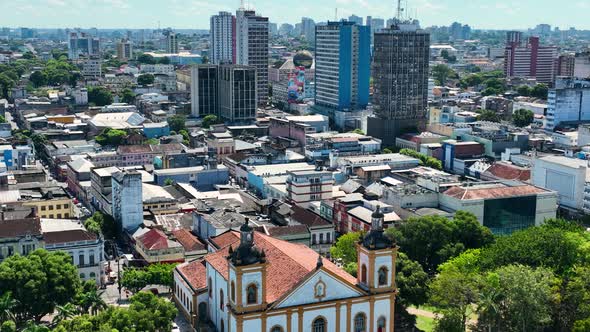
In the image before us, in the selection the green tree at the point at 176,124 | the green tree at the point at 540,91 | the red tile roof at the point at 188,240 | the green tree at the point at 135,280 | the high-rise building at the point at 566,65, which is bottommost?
the green tree at the point at 135,280

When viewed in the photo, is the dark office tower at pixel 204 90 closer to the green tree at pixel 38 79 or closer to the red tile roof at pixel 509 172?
the red tile roof at pixel 509 172

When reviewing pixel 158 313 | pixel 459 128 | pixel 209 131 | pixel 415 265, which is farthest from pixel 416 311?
pixel 209 131

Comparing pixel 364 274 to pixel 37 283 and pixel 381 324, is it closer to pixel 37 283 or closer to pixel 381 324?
pixel 381 324

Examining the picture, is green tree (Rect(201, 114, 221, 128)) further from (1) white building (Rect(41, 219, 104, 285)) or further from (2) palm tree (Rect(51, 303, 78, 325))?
(2) palm tree (Rect(51, 303, 78, 325))

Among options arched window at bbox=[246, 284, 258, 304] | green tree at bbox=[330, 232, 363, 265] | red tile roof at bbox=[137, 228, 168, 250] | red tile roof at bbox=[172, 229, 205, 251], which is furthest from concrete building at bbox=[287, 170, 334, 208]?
arched window at bbox=[246, 284, 258, 304]

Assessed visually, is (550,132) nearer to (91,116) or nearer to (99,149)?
(99,149)

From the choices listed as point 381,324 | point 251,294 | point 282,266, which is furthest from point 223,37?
point 251,294

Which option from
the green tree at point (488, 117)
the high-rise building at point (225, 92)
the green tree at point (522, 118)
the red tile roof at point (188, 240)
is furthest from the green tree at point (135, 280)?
the green tree at point (522, 118)
